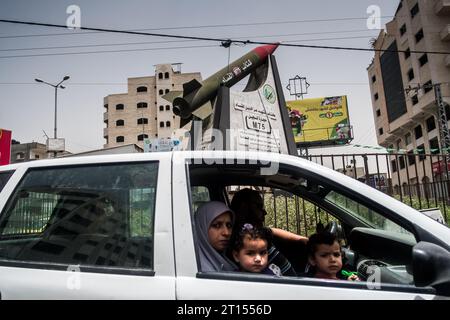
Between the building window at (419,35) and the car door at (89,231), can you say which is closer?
the car door at (89,231)

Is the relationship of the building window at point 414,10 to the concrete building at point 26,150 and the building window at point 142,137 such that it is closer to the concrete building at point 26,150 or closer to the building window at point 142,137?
the building window at point 142,137

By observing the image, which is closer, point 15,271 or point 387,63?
point 15,271

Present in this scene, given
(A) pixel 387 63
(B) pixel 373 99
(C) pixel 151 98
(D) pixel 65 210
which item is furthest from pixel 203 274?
(C) pixel 151 98

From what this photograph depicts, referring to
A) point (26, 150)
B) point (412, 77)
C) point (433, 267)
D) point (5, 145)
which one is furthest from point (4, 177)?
point (26, 150)

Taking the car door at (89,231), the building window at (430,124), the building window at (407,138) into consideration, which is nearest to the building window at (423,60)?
the building window at (430,124)

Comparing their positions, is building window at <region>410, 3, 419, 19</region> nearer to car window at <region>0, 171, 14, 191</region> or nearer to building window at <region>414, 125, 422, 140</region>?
building window at <region>414, 125, 422, 140</region>

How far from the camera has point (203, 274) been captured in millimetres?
1474

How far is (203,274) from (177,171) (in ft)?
1.59

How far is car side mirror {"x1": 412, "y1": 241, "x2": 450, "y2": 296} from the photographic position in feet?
4.36

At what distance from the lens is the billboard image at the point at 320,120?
3772cm

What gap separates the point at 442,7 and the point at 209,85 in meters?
30.4

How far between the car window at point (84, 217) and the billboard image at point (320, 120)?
36.8 meters

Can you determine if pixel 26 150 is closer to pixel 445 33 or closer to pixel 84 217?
pixel 445 33
